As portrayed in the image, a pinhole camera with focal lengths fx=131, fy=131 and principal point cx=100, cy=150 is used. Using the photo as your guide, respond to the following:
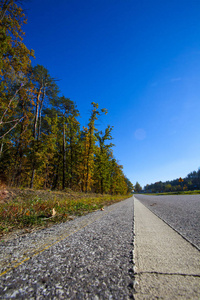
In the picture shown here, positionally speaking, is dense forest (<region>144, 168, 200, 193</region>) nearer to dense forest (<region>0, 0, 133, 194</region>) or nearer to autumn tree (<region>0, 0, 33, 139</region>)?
dense forest (<region>0, 0, 133, 194</region>)

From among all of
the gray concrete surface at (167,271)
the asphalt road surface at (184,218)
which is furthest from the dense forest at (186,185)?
the gray concrete surface at (167,271)

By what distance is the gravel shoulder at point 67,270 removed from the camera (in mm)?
A: 920

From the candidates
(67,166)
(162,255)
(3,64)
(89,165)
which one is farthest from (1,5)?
(67,166)

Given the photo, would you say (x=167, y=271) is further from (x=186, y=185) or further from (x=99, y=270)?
(x=186, y=185)

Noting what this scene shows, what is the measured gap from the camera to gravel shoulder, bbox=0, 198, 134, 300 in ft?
3.02

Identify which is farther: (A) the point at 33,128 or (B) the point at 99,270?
(A) the point at 33,128

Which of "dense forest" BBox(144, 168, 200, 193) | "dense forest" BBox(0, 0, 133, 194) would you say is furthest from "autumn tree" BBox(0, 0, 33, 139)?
"dense forest" BBox(144, 168, 200, 193)

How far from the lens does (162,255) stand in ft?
4.91

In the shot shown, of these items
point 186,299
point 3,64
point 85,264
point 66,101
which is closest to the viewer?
point 186,299

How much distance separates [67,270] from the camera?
1.23 m

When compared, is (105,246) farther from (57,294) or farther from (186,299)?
(186,299)

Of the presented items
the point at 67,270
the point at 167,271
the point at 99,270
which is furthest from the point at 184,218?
the point at 67,270

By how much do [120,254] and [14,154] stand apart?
1790 cm

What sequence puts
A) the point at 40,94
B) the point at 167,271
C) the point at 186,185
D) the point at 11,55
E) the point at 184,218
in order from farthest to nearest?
the point at 186,185 → the point at 40,94 → the point at 11,55 → the point at 184,218 → the point at 167,271
